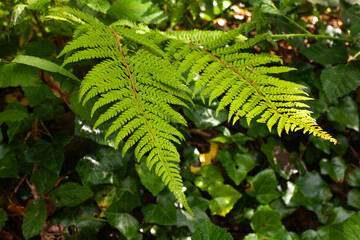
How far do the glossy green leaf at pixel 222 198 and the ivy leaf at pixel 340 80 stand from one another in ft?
2.42

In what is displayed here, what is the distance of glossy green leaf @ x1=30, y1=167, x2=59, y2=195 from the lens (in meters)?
1.38

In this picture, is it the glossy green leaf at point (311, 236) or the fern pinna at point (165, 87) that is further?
the glossy green leaf at point (311, 236)

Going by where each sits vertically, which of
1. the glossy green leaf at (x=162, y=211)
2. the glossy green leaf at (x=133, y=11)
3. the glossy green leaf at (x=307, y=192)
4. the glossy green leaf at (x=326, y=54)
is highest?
the glossy green leaf at (x=133, y=11)

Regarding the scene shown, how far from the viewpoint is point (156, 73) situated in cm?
88

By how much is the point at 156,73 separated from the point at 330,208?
1418 millimetres

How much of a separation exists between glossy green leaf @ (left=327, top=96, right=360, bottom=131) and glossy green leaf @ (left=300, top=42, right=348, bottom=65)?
33 centimetres

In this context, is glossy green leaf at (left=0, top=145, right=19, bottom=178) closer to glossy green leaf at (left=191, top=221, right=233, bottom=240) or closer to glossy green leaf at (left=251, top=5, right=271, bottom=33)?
glossy green leaf at (left=191, top=221, right=233, bottom=240)

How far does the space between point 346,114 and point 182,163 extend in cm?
111

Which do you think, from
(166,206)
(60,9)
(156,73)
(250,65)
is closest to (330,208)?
(166,206)

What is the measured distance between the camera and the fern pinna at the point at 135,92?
2.52ft

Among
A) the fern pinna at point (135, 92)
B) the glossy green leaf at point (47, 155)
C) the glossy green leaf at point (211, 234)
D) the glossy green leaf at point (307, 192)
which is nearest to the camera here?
the fern pinna at point (135, 92)

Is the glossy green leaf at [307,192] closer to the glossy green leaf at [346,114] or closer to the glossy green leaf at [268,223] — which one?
the glossy green leaf at [268,223]

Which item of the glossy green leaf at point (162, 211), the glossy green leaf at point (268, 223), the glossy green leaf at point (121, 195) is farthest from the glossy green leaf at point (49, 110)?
the glossy green leaf at point (268, 223)

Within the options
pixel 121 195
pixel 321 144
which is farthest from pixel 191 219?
pixel 321 144
